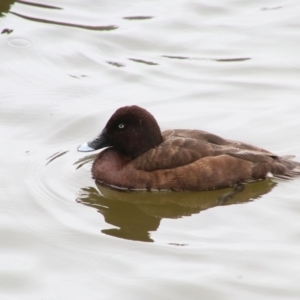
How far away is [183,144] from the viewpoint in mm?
8352

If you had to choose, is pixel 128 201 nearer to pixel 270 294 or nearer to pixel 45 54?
pixel 270 294

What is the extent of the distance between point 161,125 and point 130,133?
110 cm

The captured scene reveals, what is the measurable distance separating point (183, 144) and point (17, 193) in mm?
1399

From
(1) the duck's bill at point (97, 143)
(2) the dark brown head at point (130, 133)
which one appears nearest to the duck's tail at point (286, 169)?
(2) the dark brown head at point (130, 133)

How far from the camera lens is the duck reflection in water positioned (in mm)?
7887

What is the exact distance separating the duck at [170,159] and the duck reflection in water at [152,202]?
7cm

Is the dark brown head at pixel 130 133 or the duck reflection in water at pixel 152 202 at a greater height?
the dark brown head at pixel 130 133

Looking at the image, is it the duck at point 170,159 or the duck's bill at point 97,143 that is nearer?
the duck at point 170,159

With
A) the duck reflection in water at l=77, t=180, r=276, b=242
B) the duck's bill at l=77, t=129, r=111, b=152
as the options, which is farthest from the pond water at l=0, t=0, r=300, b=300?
the duck's bill at l=77, t=129, r=111, b=152

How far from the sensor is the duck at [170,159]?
27.1 feet

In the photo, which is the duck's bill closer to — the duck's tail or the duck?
the duck

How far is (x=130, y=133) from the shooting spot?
8.51 meters

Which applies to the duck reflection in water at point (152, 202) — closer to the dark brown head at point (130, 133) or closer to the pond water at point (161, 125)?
the pond water at point (161, 125)

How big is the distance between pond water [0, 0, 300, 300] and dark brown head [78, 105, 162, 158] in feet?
1.14
